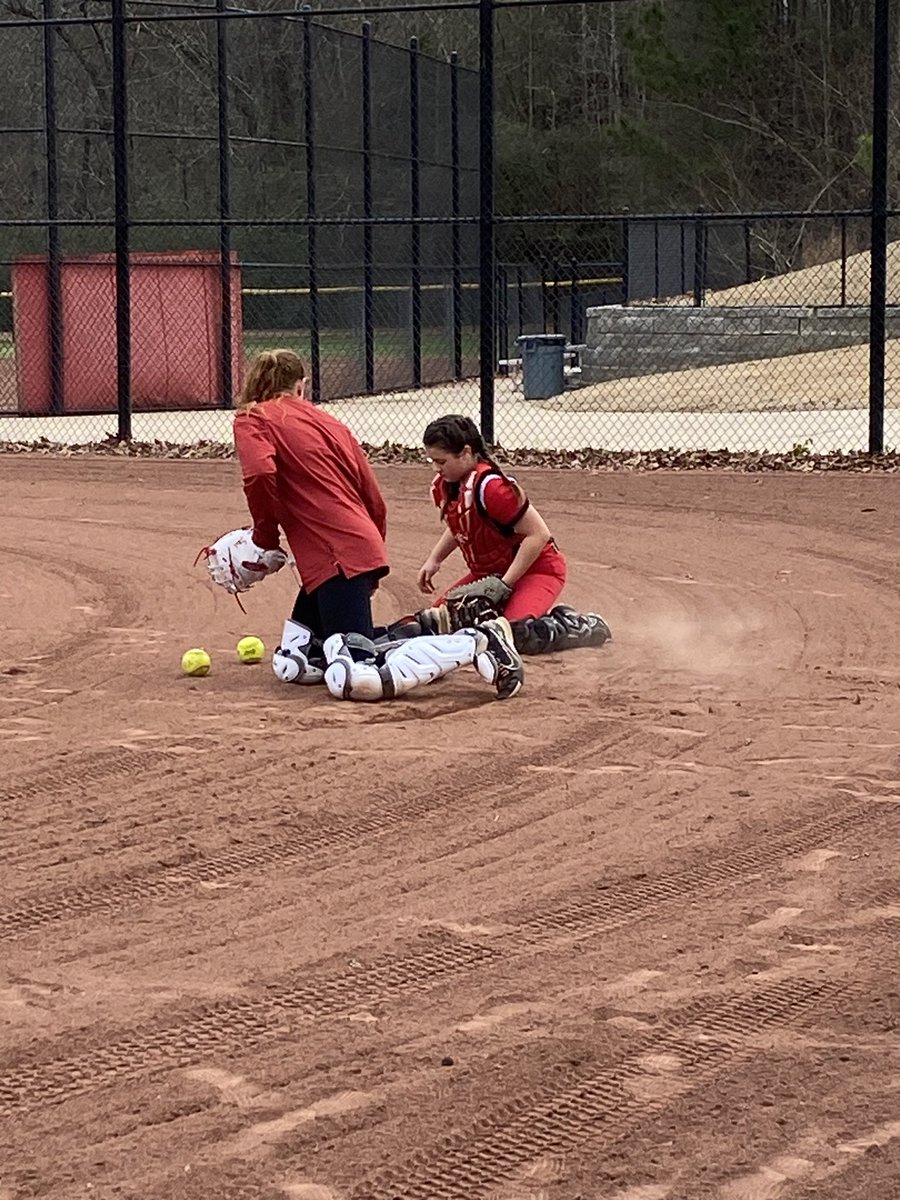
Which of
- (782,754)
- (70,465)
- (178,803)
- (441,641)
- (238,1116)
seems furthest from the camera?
(70,465)

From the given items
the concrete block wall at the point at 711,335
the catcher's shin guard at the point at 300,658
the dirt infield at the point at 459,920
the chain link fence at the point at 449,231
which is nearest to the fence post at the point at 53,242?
the chain link fence at the point at 449,231

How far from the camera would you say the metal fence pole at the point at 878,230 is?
15398 mm

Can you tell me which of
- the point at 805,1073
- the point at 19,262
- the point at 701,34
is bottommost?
the point at 805,1073

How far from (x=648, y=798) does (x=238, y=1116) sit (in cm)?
254

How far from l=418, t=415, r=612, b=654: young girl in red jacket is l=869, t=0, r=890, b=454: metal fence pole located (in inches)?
300

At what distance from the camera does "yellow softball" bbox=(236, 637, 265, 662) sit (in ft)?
27.1

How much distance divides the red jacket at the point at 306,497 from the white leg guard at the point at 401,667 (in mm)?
379

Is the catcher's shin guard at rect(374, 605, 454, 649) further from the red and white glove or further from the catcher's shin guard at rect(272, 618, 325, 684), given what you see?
the red and white glove

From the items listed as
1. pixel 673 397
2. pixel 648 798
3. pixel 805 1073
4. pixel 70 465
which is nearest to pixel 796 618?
pixel 648 798

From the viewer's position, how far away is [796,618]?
29.8 feet

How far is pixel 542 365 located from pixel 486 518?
1608cm

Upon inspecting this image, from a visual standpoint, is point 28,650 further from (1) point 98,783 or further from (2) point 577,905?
(2) point 577,905

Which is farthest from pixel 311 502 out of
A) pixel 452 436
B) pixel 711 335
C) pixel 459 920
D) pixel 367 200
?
pixel 711 335

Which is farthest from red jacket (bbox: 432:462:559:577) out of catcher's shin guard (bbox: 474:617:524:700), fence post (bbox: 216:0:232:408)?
fence post (bbox: 216:0:232:408)
